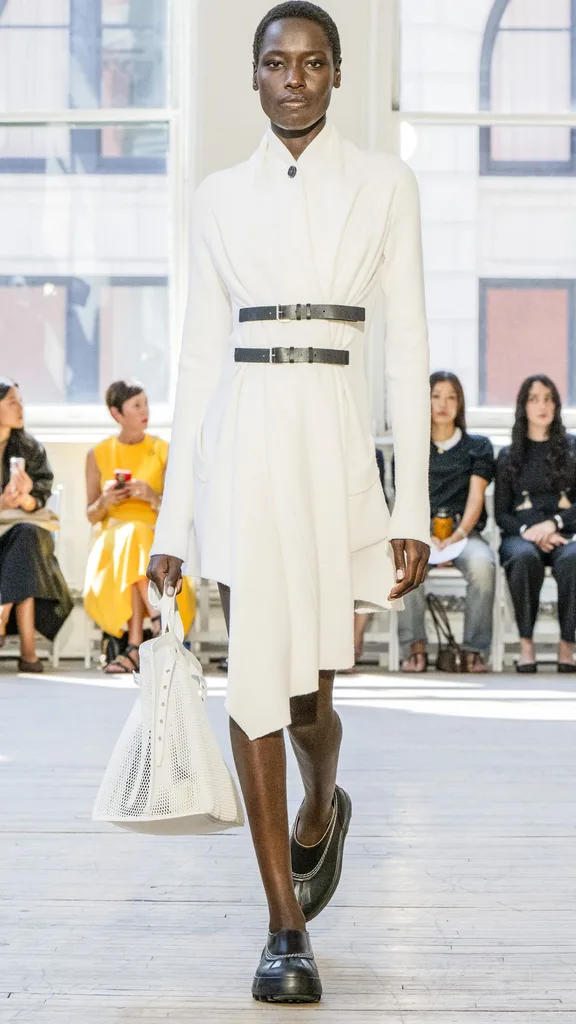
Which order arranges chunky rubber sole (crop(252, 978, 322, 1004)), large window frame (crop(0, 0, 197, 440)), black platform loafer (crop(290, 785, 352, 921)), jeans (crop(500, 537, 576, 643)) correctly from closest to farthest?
chunky rubber sole (crop(252, 978, 322, 1004))
black platform loafer (crop(290, 785, 352, 921))
jeans (crop(500, 537, 576, 643))
large window frame (crop(0, 0, 197, 440))

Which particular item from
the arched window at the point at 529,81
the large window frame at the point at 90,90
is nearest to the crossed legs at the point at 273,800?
the large window frame at the point at 90,90

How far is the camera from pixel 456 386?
241 inches

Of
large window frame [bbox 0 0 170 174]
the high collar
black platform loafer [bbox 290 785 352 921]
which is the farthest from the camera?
large window frame [bbox 0 0 170 174]

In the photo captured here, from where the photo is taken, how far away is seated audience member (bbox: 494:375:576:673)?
19.3 ft

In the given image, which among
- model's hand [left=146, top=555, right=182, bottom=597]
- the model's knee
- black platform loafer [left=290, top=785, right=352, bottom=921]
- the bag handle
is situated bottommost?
black platform loafer [left=290, top=785, right=352, bottom=921]

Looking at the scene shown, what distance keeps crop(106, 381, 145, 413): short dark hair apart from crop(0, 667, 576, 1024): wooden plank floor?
2.21m

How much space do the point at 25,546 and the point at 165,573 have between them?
3.94 metres

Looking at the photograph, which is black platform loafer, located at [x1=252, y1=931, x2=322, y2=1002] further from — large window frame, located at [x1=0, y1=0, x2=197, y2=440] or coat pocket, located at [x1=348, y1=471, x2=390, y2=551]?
large window frame, located at [x1=0, y1=0, x2=197, y2=440]

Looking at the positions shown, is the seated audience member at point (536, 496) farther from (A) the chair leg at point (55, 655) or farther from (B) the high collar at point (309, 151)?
(B) the high collar at point (309, 151)

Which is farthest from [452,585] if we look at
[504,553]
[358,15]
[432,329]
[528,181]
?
[358,15]

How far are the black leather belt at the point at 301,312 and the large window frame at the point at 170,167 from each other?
4.55 meters

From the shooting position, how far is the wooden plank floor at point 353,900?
1919mm

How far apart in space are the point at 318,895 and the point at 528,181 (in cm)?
533

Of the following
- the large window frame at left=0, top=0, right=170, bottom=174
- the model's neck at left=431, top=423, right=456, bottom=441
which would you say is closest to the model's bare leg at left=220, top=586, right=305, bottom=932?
the model's neck at left=431, top=423, right=456, bottom=441
